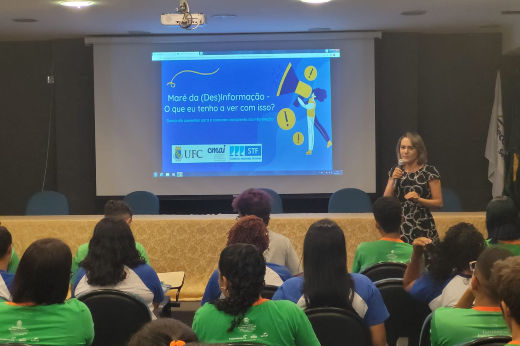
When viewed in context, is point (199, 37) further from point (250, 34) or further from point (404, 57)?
point (404, 57)

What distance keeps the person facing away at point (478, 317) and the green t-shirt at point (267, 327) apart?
1.45 feet

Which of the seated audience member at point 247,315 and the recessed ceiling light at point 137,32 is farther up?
the recessed ceiling light at point 137,32

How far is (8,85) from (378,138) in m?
4.85

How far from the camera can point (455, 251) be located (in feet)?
8.47

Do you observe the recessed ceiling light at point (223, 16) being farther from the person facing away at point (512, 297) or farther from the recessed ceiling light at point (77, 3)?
the person facing away at point (512, 297)

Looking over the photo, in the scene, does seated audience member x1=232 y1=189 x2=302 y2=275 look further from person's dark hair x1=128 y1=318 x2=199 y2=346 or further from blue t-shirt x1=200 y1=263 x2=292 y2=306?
person's dark hair x1=128 y1=318 x2=199 y2=346

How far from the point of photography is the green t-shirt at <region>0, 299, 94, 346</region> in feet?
6.90

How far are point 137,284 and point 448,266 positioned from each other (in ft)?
4.69

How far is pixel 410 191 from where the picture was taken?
419 centimetres

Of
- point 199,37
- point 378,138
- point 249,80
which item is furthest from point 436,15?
point 199,37

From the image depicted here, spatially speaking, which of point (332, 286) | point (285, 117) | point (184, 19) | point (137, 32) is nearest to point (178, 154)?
point (285, 117)

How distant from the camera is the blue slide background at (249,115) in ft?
24.0

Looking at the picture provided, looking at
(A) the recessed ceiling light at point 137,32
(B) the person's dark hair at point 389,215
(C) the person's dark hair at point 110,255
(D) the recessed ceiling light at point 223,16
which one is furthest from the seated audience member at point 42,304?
(A) the recessed ceiling light at point 137,32

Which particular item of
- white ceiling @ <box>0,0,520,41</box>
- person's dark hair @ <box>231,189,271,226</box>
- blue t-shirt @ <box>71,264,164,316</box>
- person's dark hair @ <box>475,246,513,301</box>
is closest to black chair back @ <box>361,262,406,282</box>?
person's dark hair @ <box>231,189,271,226</box>
